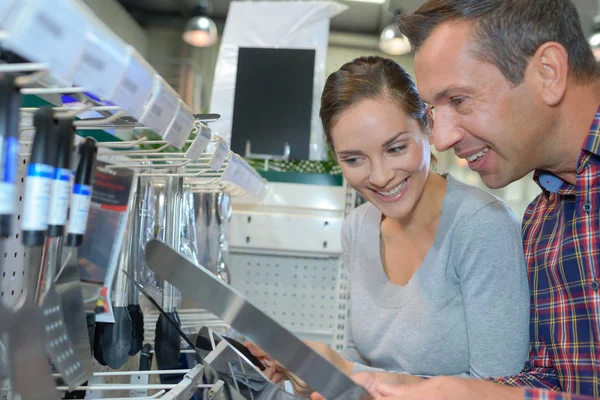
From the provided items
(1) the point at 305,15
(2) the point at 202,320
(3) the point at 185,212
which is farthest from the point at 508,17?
(1) the point at 305,15

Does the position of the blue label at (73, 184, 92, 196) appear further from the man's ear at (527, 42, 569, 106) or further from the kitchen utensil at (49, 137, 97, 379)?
the man's ear at (527, 42, 569, 106)

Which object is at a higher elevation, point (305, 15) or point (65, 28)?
point (305, 15)

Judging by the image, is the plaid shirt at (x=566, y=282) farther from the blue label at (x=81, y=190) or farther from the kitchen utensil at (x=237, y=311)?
the blue label at (x=81, y=190)

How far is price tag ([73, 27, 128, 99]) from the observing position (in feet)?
1.39

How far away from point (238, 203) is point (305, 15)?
0.86 m

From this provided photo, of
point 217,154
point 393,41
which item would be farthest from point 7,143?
point 393,41

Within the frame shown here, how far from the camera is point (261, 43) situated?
7.40ft

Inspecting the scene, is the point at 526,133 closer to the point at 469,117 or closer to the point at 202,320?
the point at 469,117

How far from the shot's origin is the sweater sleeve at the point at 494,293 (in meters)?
1.01

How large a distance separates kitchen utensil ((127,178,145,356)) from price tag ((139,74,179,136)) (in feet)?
1.36

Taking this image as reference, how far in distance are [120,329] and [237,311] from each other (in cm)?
30

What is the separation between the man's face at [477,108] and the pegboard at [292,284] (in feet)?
3.44

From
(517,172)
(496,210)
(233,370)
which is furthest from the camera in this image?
(496,210)

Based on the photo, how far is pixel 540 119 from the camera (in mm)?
910
